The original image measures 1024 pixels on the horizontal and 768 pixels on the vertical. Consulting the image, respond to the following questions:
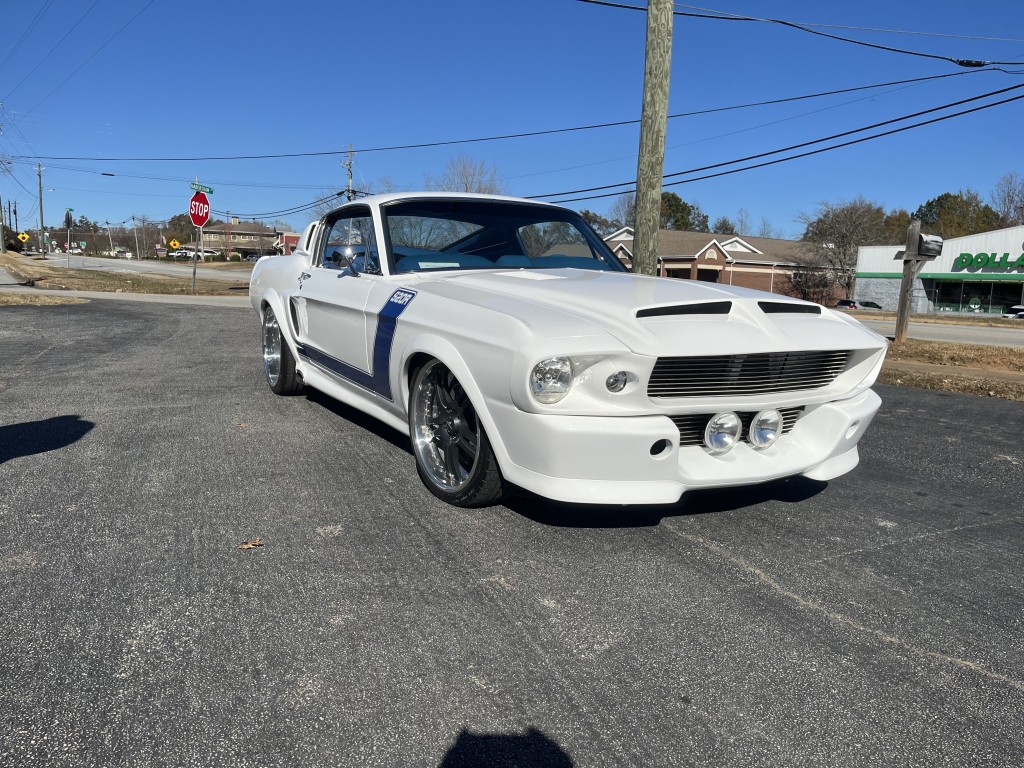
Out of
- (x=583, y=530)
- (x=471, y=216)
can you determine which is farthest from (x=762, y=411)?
(x=471, y=216)

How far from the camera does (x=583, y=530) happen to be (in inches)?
132

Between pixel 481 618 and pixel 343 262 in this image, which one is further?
pixel 343 262

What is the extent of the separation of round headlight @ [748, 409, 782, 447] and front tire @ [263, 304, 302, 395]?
12.3 ft

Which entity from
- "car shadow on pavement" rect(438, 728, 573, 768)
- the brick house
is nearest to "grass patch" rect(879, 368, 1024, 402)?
"car shadow on pavement" rect(438, 728, 573, 768)

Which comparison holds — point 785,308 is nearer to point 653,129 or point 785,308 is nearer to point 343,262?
point 343,262

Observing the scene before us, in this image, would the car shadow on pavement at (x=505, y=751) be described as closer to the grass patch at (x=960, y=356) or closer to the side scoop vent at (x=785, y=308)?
the side scoop vent at (x=785, y=308)

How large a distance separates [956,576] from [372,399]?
3009 millimetres

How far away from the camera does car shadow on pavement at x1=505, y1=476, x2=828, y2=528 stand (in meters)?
3.47

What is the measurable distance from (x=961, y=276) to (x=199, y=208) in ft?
141

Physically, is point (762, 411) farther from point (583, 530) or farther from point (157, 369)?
point (157, 369)

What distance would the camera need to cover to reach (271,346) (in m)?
6.34

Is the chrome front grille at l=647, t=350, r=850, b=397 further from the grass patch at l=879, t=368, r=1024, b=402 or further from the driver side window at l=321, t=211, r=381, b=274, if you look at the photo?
the grass patch at l=879, t=368, r=1024, b=402

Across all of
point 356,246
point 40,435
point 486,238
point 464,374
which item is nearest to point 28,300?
point 40,435

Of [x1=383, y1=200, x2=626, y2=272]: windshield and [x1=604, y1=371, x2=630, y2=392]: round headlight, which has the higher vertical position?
[x1=383, y1=200, x2=626, y2=272]: windshield
